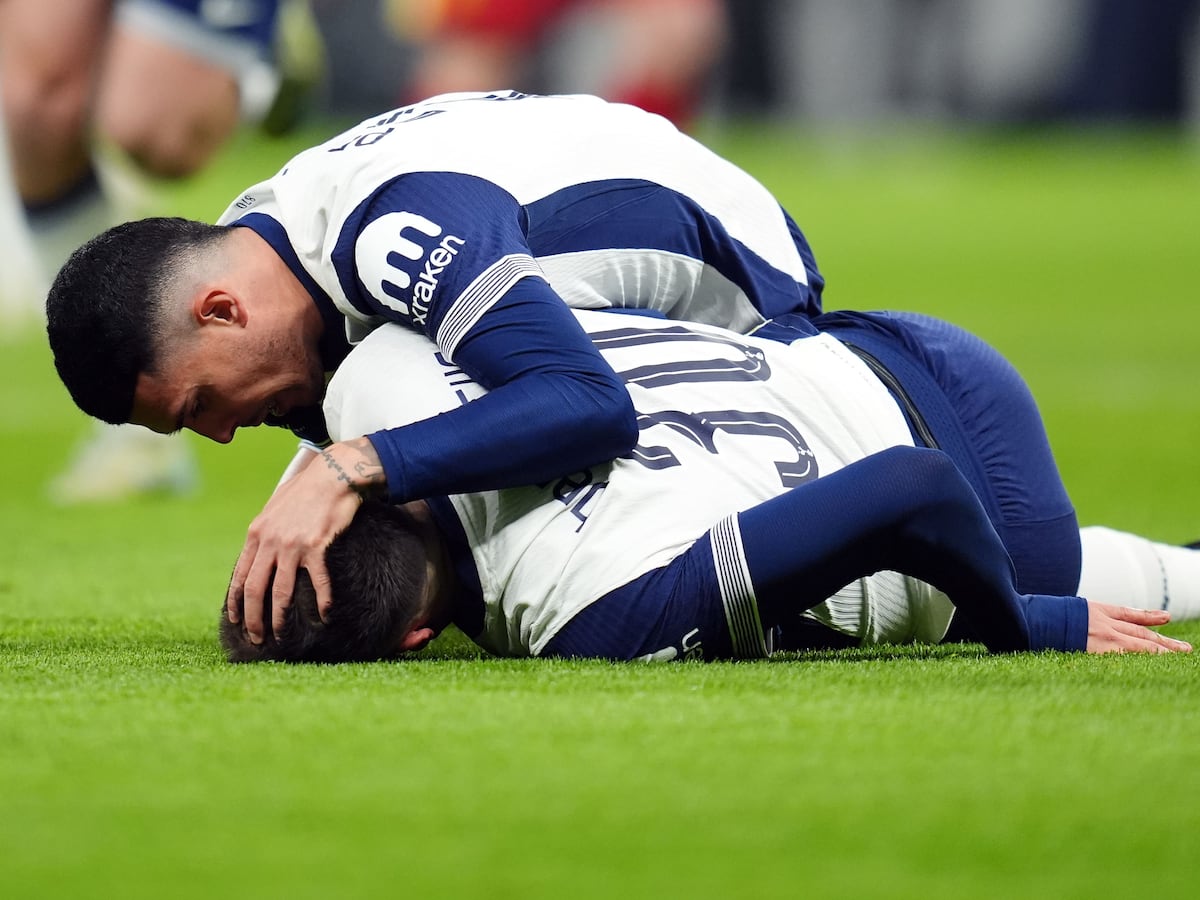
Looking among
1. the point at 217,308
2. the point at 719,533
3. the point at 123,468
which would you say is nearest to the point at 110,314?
the point at 217,308

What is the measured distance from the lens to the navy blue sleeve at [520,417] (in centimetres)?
230

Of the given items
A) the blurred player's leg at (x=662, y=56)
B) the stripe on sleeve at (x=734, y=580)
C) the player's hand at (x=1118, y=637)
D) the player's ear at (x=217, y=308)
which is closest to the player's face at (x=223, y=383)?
the player's ear at (x=217, y=308)

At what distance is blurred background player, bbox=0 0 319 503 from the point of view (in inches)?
189

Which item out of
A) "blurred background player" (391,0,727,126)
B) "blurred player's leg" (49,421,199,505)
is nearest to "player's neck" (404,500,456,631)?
"blurred player's leg" (49,421,199,505)

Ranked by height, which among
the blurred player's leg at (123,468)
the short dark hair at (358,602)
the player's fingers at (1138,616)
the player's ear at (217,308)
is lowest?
the blurred player's leg at (123,468)

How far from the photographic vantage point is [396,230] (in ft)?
8.07

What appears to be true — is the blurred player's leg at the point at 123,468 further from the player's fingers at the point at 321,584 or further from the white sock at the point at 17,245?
the player's fingers at the point at 321,584

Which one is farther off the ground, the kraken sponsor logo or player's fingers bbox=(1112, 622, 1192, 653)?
the kraken sponsor logo

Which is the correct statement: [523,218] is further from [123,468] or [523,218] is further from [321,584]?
[123,468]

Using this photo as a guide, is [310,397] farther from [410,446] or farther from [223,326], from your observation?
[410,446]

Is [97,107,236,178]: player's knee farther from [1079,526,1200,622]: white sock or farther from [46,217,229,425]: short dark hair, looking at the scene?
[1079,526,1200,622]: white sock

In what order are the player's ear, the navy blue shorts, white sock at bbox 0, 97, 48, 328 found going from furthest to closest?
white sock at bbox 0, 97, 48, 328 → the navy blue shorts → the player's ear

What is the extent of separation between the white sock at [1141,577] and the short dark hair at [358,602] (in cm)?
108

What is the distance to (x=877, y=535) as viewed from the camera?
2.31 metres
